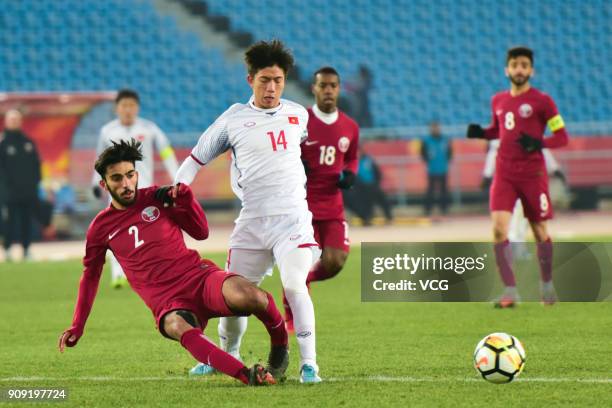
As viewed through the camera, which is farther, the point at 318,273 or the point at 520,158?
the point at 520,158

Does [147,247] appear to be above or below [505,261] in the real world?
above

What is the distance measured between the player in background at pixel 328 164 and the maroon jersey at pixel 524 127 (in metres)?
1.77

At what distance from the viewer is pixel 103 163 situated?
255 inches

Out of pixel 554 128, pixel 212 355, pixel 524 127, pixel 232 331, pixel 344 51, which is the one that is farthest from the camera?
pixel 344 51

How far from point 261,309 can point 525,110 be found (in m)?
5.04

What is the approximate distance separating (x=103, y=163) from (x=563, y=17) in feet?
71.5

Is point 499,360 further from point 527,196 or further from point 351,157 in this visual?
point 527,196

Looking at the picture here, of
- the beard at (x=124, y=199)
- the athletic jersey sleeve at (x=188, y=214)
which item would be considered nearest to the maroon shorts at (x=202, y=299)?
the athletic jersey sleeve at (x=188, y=214)

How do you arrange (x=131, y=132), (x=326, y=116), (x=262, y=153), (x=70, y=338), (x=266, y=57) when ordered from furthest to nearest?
1. (x=131, y=132)
2. (x=326, y=116)
3. (x=262, y=153)
4. (x=266, y=57)
5. (x=70, y=338)

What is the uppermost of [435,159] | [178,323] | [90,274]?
[90,274]

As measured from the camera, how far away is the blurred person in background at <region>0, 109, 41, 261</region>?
17.2m

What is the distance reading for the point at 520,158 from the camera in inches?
417

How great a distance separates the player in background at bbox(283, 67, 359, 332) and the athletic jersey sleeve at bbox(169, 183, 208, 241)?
2707mm

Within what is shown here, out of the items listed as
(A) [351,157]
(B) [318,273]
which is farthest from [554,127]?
(B) [318,273]
